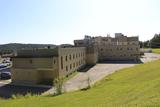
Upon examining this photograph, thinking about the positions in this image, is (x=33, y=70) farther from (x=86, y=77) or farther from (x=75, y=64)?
(x=75, y=64)

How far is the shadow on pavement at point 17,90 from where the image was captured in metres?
33.2

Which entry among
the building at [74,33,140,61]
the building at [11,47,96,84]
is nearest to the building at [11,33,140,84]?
the building at [11,47,96,84]

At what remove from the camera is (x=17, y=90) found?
3569 cm

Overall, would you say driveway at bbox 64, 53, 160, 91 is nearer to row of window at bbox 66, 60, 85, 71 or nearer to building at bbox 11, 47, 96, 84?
row of window at bbox 66, 60, 85, 71

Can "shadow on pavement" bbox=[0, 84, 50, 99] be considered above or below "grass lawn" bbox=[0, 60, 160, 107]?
below

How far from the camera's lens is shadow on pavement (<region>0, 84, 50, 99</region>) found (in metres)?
33.2

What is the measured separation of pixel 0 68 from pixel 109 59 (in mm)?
34926

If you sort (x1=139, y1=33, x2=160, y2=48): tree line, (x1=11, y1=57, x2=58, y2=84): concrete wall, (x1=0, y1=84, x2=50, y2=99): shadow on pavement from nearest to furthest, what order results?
1. (x1=0, y1=84, x2=50, y2=99): shadow on pavement
2. (x1=11, y1=57, x2=58, y2=84): concrete wall
3. (x1=139, y1=33, x2=160, y2=48): tree line

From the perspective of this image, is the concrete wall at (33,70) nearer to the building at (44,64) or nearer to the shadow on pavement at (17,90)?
the building at (44,64)

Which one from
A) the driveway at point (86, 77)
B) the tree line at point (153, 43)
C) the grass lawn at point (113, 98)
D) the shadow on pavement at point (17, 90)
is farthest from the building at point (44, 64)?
the tree line at point (153, 43)

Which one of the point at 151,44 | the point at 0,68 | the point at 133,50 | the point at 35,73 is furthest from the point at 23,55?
the point at 151,44

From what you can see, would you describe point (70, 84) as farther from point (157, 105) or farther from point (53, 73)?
point (157, 105)

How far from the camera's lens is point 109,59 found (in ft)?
253

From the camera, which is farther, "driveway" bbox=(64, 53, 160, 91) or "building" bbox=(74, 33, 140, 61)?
"building" bbox=(74, 33, 140, 61)
